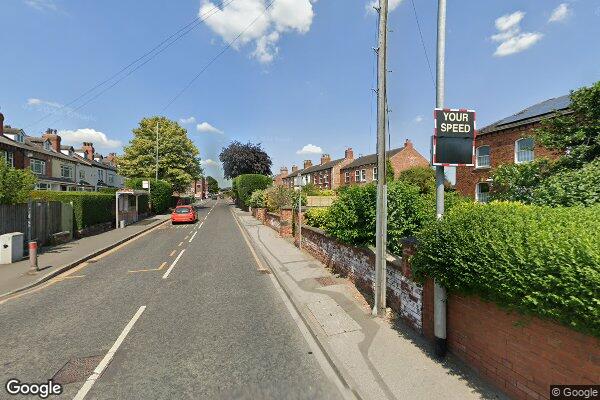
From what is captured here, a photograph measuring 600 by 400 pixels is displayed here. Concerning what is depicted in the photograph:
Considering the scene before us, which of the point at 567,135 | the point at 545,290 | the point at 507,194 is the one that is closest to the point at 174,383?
the point at 545,290

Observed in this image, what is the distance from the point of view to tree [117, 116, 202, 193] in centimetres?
4159

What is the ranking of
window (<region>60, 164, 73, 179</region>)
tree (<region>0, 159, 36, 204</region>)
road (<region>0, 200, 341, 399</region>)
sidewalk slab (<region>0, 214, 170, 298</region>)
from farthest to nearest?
window (<region>60, 164, 73, 179</region>), tree (<region>0, 159, 36, 204</region>), sidewalk slab (<region>0, 214, 170, 298</region>), road (<region>0, 200, 341, 399</region>)

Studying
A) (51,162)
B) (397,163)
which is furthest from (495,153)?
(51,162)

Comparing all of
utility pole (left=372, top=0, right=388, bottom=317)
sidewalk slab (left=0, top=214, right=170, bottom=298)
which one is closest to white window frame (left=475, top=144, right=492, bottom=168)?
utility pole (left=372, top=0, right=388, bottom=317)

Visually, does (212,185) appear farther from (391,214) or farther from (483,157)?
(391,214)

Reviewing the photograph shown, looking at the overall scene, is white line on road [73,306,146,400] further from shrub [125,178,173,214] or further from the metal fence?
shrub [125,178,173,214]

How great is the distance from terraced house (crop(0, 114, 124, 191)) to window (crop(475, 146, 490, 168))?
39778 mm

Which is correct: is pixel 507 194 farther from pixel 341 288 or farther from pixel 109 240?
pixel 109 240

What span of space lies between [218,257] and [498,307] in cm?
1070

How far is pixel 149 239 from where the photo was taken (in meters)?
17.9

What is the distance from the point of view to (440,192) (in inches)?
196

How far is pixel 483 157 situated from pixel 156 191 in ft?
112

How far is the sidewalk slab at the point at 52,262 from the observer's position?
8.41 metres

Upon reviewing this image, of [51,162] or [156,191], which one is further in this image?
[156,191]
